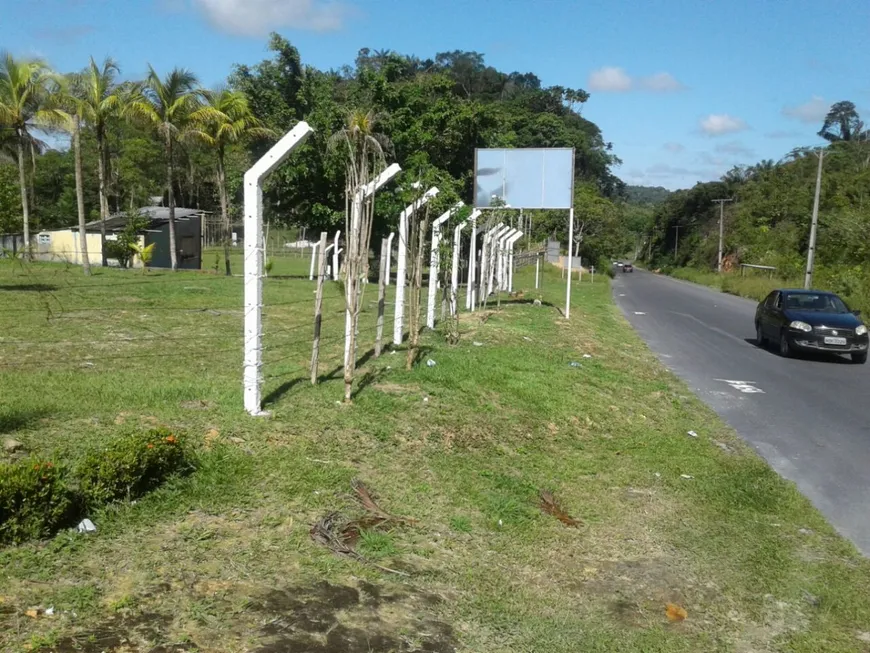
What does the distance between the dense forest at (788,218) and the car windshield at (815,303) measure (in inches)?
468

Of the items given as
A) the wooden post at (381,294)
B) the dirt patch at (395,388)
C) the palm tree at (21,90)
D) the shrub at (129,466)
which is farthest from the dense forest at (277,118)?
the shrub at (129,466)

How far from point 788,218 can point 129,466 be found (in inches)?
2652

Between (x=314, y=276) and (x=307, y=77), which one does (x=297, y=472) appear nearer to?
(x=314, y=276)

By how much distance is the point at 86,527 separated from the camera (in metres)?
4.79

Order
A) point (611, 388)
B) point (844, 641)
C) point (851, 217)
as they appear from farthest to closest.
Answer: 1. point (851, 217)
2. point (611, 388)
3. point (844, 641)

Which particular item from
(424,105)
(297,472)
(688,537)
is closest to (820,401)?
(688,537)

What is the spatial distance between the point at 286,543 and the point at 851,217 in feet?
128

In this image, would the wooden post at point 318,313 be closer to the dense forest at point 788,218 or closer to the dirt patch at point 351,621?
the dirt patch at point 351,621

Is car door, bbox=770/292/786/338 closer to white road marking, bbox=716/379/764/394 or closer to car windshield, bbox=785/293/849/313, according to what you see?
car windshield, bbox=785/293/849/313

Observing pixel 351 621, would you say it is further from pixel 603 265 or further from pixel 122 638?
pixel 603 265

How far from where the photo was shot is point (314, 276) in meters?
30.8

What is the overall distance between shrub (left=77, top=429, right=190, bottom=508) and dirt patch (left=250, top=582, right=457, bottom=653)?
4.43 feet

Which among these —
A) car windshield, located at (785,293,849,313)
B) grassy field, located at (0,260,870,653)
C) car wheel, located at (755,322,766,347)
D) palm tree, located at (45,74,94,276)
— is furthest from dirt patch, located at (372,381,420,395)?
palm tree, located at (45,74,94,276)

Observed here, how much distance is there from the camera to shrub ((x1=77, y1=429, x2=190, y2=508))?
4.98m
